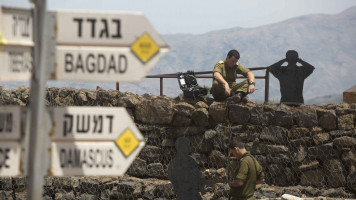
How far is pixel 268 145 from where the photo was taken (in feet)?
33.1

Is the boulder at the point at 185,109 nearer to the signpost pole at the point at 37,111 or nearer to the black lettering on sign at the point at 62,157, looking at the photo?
the black lettering on sign at the point at 62,157

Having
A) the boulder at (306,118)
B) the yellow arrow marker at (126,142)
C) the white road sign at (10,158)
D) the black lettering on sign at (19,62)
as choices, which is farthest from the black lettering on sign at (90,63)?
the boulder at (306,118)

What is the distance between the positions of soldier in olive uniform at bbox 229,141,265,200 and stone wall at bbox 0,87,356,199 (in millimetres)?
2157

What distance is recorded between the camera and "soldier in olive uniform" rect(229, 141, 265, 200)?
24.8 ft

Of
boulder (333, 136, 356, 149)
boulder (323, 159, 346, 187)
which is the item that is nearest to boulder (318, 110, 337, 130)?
boulder (333, 136, 356, 149)

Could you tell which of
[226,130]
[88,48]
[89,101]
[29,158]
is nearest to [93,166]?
[29,158]

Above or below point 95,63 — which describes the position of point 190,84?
below

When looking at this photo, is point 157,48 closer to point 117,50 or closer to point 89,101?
point 117,50

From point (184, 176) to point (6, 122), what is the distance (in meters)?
4.86

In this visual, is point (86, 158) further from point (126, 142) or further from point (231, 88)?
point (231, 88)

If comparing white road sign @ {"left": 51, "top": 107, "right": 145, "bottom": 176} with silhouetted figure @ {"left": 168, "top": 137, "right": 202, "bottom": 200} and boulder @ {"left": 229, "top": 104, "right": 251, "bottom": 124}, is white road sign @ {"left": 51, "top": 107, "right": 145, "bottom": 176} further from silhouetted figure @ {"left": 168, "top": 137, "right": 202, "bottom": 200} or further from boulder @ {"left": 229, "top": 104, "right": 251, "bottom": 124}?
boulder @ {"left": 229, "top": 104, "right": 251, "bottom": 124}

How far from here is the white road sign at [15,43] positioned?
3.39 m

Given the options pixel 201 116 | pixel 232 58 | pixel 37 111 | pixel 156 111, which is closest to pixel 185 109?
pixel 201 116

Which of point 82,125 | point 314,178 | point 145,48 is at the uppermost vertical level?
point 145,48
